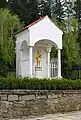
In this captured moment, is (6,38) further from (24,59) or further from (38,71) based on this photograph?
(38,71)

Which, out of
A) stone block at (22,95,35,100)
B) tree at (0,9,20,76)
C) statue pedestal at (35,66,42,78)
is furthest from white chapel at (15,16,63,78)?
stone block at (22,95,35,100)

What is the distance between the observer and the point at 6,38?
2164 cm

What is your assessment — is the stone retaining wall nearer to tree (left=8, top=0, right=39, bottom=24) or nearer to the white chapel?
the white chapel

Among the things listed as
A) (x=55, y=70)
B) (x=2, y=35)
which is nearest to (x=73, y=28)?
(x=2, y=35)

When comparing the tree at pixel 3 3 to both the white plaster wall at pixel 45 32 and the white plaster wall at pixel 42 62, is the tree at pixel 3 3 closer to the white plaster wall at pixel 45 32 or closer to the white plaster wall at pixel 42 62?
the white plaster wall at pixel 42 62

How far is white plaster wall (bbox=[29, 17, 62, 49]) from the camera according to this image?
14859 mm

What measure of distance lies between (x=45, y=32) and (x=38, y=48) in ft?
6.00

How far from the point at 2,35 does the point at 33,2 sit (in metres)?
12.3

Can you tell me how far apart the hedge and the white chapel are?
3.29 meters

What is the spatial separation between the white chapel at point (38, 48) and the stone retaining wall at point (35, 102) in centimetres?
364

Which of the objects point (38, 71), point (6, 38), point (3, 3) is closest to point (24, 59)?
point (38, 71)

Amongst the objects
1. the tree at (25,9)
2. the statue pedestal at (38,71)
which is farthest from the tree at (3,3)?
Answer: the statue pedestal at (38,71)

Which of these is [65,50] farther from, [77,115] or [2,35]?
[77,115]

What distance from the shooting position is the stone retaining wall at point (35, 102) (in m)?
10.1
